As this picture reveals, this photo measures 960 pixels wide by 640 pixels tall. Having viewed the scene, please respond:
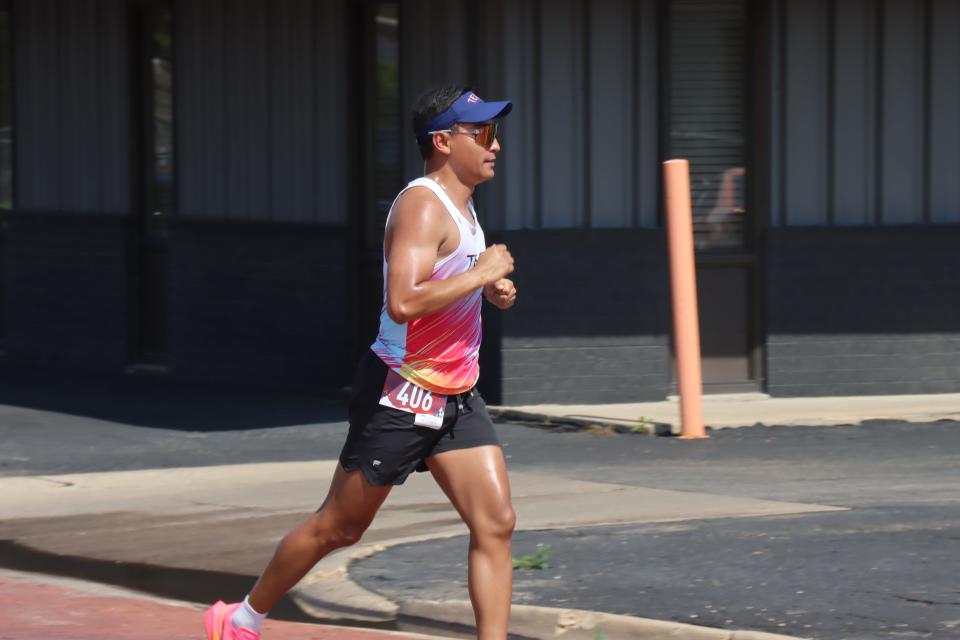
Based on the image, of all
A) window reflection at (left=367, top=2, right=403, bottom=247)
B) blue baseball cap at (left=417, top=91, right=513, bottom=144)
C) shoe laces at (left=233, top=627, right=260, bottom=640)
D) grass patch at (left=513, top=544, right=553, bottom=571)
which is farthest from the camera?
window reflection at (left=367, top=2, right=403, bottom=247)

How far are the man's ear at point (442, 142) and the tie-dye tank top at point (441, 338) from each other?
0.12 meters

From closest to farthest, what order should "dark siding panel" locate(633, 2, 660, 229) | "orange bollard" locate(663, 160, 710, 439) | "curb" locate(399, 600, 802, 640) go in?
"curb" locate(399, 600, 802, 640)
"orange bollard" locate(663, 160, 710, 439)
"dark siding panel" locate(633, 2, 660, 229)

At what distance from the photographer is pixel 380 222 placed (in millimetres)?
14047

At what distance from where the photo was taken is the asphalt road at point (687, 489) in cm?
694

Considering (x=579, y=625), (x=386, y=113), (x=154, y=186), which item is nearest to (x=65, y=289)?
(x=154, y=186)

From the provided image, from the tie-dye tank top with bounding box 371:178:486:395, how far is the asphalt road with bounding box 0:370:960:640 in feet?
4.61

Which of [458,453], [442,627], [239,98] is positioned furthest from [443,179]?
[239,98]

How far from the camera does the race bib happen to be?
588cm

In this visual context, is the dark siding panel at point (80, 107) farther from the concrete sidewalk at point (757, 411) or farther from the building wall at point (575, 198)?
the concrete sidewalk at point (757, 411)

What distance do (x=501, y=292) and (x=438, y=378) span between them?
34cm

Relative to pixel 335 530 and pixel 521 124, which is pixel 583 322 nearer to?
pixel 521 124

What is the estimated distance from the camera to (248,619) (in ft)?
20.2

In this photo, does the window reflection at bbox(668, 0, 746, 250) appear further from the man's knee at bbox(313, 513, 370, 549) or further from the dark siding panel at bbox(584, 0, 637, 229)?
the man's knee at bbox(313, 513, 370, 549)

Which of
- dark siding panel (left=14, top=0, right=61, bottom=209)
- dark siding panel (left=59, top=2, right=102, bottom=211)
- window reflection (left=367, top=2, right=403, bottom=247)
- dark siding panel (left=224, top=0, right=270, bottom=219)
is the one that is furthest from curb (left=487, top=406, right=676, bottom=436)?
dark siding panel (left=14, top=0, right=61, bottom=209)
